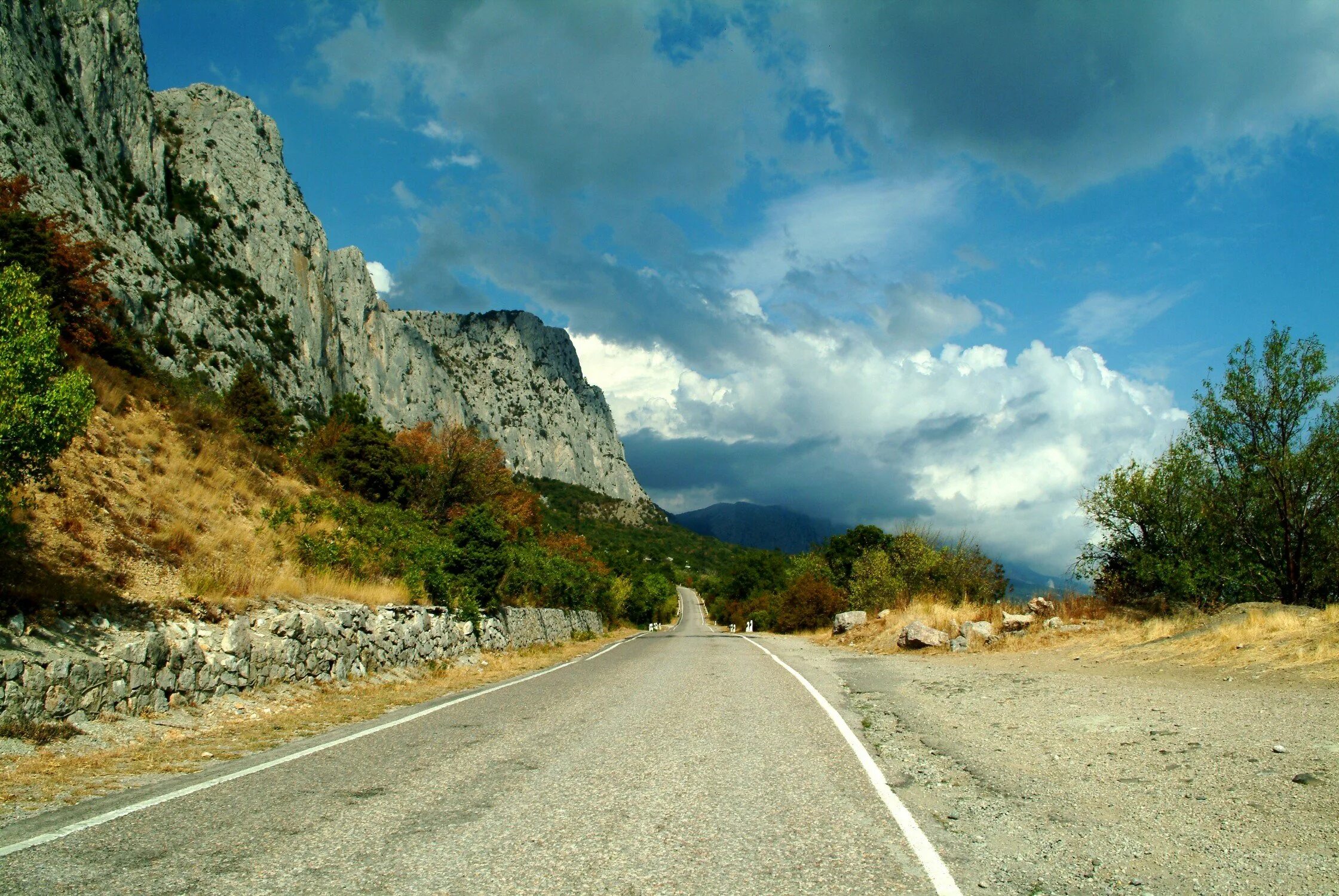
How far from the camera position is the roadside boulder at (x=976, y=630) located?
20922mm

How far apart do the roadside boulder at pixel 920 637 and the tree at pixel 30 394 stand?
20.5 m

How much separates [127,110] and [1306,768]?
283 ft

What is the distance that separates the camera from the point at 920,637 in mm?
22406

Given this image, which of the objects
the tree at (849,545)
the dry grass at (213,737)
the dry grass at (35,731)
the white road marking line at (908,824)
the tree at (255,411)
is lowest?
the dry grass at (213,737)

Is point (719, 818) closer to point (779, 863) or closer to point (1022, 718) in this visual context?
point (779, 863)

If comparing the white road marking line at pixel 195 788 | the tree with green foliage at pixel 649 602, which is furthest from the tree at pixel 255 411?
the tree with green foliage at pixel 649 602

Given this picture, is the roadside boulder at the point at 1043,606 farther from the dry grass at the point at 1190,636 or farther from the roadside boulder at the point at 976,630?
the roadside boulder at the point at 976,630

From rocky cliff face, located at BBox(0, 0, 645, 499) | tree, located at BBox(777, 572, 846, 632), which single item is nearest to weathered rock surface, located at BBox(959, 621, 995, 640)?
tree, located at BBox(777, 572, 846, 632)

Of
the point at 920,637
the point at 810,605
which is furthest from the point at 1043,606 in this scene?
the point at 810,605

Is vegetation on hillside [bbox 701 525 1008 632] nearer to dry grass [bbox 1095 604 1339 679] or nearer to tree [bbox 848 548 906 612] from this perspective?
tree [bbox 848 548 906 612]

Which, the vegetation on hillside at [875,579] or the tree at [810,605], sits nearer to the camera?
the vegetation on hillside at [875,579]

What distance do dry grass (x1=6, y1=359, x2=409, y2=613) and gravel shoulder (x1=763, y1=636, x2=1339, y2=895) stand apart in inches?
412

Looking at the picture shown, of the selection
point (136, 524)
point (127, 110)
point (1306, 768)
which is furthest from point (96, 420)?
point (127, 110)

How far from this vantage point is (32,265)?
17.5 metres
